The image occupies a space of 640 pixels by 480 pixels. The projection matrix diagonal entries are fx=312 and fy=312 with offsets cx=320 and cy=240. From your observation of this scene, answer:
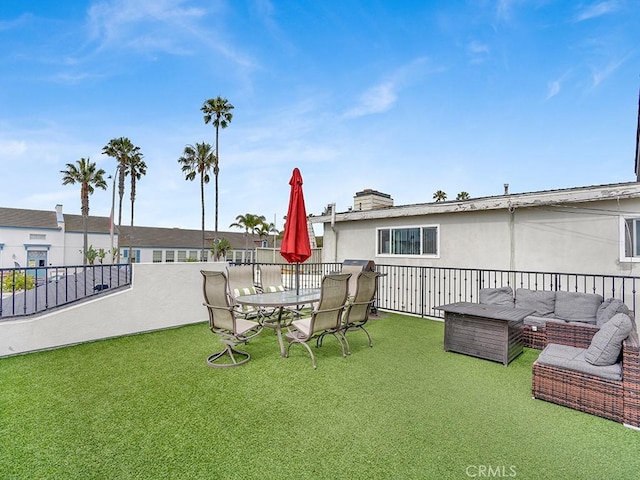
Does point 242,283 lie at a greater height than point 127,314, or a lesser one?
greater

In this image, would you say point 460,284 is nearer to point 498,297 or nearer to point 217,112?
point 498,297

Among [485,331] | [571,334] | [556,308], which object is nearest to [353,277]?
[485,331]

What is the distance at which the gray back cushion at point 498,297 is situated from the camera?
217 inches

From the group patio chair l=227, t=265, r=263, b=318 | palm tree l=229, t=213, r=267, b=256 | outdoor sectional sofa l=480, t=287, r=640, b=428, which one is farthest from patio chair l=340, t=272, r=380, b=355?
palm tree l=229, t=213, r=267, b=256

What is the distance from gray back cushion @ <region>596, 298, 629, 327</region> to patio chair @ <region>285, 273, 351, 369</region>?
11.3 ft

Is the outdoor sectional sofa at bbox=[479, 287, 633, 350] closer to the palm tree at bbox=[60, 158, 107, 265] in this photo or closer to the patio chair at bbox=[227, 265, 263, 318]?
the patio chair at bbox=[227, 265, 263, 318]

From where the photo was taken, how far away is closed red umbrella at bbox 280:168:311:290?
5.09 m

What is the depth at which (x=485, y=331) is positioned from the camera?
425cm

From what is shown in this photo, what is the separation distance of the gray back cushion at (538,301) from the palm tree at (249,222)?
36043mm

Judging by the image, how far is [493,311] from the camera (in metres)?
4.39

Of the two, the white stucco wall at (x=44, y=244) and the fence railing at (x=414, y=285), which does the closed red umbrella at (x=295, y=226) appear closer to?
the fence railing at (x=414, y=285)

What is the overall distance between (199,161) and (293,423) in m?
28.4

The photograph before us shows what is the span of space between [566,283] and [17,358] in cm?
949

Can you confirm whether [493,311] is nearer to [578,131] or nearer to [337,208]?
[337,208]
